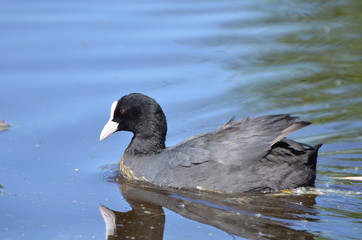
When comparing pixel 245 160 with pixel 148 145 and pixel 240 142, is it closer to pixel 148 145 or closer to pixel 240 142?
pixel 240 142

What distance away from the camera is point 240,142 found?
7043mm

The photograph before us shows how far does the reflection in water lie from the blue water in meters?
0.03

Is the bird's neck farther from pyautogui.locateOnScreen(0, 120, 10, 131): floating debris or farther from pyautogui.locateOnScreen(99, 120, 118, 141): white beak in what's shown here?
pyautogui.locateOnScreen(0, 120, 10, 131): floating debris

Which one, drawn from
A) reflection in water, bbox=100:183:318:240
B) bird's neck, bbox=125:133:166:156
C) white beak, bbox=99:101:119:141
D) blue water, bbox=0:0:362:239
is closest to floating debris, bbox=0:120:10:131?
blue water, bbox=0:0:362:239

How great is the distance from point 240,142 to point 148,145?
111cm

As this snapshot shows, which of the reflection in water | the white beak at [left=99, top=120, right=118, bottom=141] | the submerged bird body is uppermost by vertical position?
the white beak at [left=99, top=120, right=118, bottom=141]

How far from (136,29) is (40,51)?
1675 millimetres

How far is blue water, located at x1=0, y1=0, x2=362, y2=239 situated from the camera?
252 inches

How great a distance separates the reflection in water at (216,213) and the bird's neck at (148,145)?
515 mm

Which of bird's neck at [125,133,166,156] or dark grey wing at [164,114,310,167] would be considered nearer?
dark grey wing at [164,114,310,167]

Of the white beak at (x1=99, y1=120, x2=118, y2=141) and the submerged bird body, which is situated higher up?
the white beak at (x1=99, y1=120, x2=118, y2=141)

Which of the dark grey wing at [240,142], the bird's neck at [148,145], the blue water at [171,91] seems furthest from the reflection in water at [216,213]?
the bird's neck at [148,145]

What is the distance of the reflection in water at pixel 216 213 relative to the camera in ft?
19.7

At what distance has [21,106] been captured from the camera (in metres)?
8.99
